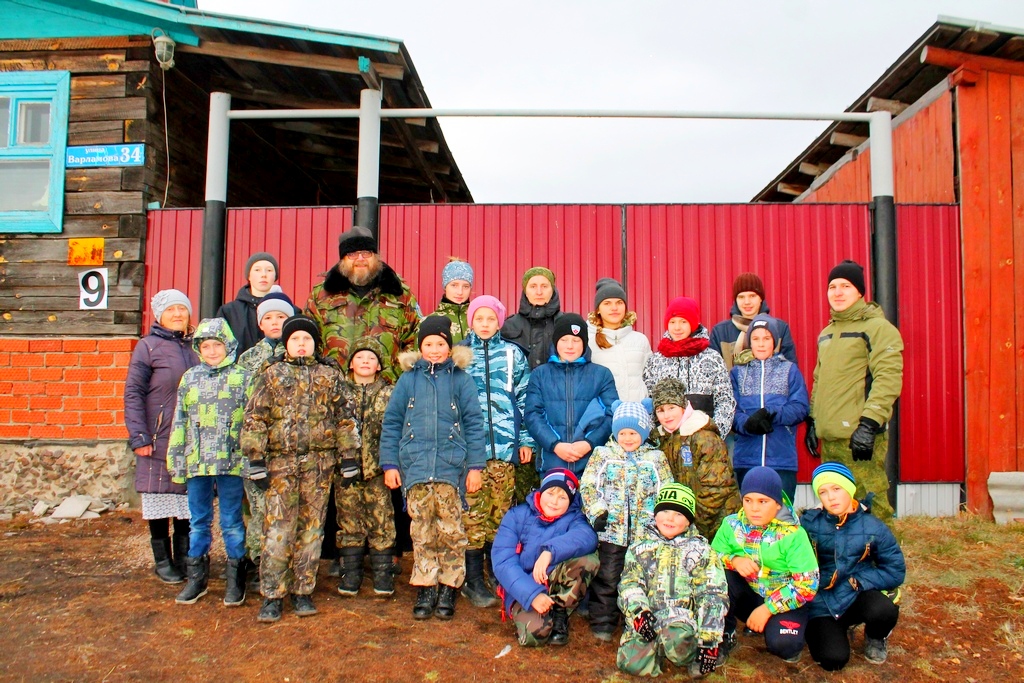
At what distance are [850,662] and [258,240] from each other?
5.79 meters

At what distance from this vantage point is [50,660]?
10.6 feet

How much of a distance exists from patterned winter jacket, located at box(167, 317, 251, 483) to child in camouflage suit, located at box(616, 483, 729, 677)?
2.39m

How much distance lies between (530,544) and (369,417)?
4.20 feet

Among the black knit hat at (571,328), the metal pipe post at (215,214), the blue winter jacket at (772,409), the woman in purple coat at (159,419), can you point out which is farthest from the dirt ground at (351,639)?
the metal pipe post at (215,214)

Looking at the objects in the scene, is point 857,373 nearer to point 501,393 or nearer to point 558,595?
point 501,393

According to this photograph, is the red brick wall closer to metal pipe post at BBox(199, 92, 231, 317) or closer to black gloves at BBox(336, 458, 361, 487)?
metal pipe post at BBox(199, 92, 231, 317)

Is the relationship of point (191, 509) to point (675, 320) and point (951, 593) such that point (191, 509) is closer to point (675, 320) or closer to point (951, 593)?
point (675, 320)

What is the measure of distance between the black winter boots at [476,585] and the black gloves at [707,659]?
1313 millimetres

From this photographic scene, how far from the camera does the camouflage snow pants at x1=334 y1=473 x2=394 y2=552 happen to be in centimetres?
412

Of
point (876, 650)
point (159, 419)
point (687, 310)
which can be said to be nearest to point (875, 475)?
point (876, 650)

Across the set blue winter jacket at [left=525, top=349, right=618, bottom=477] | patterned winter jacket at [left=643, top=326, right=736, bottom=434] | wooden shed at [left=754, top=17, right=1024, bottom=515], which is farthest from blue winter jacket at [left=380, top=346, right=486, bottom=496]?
wooden shed at [left=754, top=17, right=1024, bottom=515]

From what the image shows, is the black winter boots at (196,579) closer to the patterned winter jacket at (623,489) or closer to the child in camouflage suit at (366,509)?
the child in camouflage suit at (366,509)

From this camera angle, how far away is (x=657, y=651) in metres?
3.19

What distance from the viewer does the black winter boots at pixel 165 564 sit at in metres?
4.31
